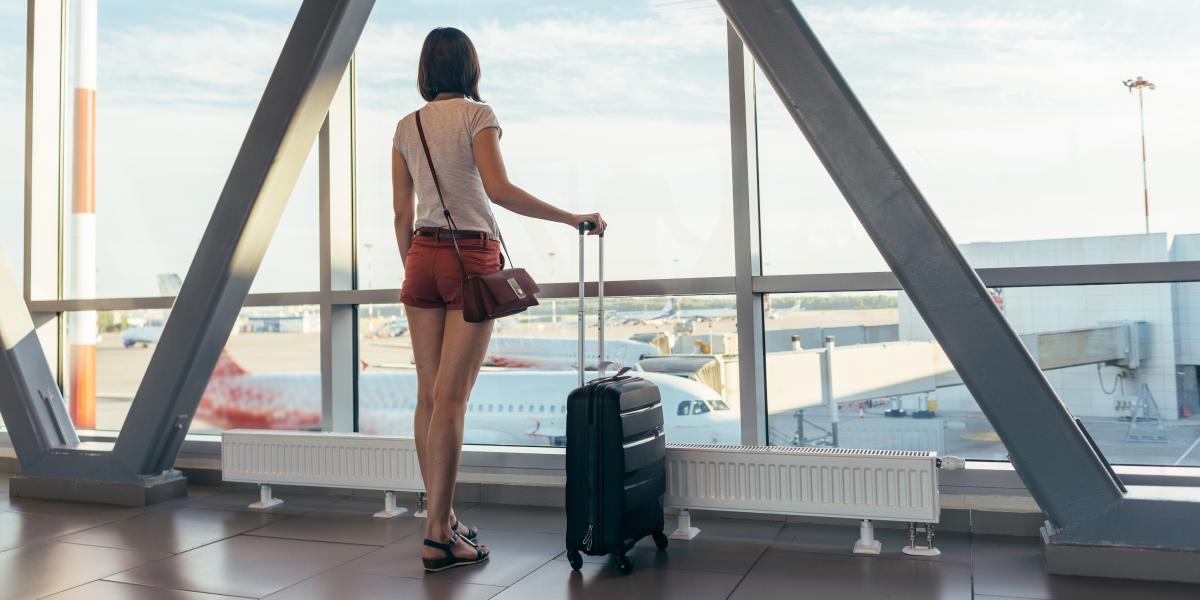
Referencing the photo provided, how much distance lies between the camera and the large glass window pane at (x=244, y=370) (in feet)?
14.2

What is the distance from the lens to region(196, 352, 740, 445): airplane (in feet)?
11.8

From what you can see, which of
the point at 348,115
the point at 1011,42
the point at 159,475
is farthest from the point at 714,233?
the point at 159,475

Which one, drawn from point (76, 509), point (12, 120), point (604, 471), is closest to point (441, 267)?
point (604, 471)

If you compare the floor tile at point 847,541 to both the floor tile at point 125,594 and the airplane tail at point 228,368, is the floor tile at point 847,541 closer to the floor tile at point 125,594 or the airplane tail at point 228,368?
the floor tile at point 125,594

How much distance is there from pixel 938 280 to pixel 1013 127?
94cm

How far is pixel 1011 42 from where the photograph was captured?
3176mm

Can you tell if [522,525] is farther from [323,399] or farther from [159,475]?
[159,475]

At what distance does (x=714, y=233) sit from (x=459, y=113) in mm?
1266

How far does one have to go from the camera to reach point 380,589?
8.37 feet

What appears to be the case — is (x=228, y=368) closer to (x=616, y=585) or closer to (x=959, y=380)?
(x=616, y=585)

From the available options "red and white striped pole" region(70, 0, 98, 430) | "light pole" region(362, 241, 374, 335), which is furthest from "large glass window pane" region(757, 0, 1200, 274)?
"red and white striped pole" region(70, 0, 98, 430)

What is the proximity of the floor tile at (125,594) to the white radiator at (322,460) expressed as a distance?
1024 mm

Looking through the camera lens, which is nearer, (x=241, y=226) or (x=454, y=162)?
(x=454, y=162)

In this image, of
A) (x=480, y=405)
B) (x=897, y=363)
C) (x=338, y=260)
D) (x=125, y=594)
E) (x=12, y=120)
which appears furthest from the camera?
(x=12, y=120)
